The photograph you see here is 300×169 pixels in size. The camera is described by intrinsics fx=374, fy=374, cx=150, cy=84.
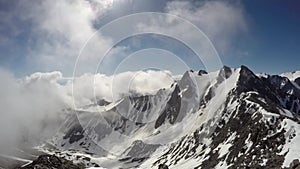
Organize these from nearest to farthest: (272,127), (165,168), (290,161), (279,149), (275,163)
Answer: (290,161) → (275,163) → (279,149) → (165,168) → (272,127)

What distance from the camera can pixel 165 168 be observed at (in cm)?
17575

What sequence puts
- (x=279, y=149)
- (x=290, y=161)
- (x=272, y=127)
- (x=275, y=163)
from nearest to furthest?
1. (x=290, y=161)
2. (x=275, y=163)
3. (x=279, y=149)
4. (x=272, y=127)

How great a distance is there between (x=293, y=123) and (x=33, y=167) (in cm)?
13296

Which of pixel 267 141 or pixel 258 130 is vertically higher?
pixel 258 130

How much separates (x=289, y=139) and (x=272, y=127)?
76.0 ft

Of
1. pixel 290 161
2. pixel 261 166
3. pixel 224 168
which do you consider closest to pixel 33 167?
pixel 224 168

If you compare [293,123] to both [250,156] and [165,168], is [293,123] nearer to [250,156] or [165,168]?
[250,156]

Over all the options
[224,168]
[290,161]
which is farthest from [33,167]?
[290,161]

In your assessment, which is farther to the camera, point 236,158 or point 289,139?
point 236,158

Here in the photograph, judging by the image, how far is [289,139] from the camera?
6491 inches

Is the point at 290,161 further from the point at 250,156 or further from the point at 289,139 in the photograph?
the point at 250,156

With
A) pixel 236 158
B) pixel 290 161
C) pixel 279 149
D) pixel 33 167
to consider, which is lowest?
pixel 290 161

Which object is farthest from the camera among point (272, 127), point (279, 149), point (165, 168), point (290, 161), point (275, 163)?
point (272, 127)

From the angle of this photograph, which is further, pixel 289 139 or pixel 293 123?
pixel 293 123
